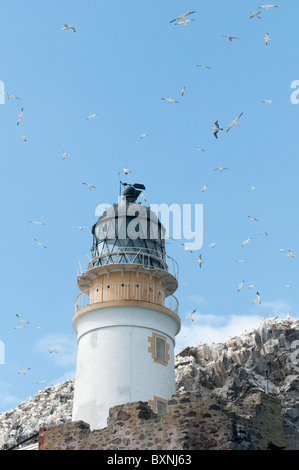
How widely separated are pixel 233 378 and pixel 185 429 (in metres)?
25.8

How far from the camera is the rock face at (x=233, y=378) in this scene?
40.2 metres

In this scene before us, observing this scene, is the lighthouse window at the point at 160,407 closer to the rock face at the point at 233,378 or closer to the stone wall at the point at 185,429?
the rock face at the point at 233,378

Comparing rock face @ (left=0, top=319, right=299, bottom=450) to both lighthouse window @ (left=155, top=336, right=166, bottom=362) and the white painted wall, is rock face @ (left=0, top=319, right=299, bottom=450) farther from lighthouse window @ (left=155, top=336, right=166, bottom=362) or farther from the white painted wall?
the white painted wall

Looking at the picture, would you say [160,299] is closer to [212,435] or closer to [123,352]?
[123,352]

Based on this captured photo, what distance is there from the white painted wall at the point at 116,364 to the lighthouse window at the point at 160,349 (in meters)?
0.31

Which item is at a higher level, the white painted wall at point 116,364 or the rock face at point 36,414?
the rock face at point 36,414

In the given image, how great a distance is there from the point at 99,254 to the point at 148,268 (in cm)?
235

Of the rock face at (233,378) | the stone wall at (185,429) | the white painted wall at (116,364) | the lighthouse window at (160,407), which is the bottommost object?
the stone wall at (185,429)

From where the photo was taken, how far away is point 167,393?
26391 millimetres

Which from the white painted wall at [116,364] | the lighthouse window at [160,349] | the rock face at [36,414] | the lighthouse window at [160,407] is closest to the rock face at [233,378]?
the rock face at [36,414]

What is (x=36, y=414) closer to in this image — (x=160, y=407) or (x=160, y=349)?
(x=160, y=349)

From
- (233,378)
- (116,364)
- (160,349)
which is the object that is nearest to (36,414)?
(233,378)

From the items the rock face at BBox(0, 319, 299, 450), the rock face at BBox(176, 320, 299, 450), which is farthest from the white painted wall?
the rock face at BBox(176, 320, 299, 450)
